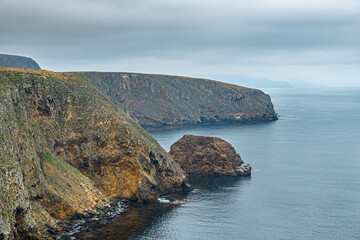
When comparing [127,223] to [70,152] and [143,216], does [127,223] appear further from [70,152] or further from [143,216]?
[70,152]

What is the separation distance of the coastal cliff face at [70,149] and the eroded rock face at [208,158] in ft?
65.0

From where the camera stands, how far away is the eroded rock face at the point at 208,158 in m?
138

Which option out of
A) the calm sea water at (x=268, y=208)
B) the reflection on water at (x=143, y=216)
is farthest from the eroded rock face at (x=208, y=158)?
the reflection on water at (x=143, y=216)

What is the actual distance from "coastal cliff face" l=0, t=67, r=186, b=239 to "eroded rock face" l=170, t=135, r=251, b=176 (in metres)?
19.8

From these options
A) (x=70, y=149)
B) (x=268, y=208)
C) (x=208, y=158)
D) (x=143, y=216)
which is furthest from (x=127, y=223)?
(x=208, y=158)

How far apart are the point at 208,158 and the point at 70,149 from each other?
1836 inches

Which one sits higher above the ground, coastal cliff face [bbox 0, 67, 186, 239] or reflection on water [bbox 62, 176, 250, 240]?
coastal cliff face [bbox 0, 67, 186, 239]

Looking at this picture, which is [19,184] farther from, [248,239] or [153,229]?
[248,239]

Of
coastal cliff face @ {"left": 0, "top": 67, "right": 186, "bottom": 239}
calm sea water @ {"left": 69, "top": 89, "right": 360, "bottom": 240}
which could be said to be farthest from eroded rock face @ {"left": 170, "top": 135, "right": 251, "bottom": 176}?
coastal cliff face @ {"left": 0, "top": 67, "right": 186, "bottom": 239}

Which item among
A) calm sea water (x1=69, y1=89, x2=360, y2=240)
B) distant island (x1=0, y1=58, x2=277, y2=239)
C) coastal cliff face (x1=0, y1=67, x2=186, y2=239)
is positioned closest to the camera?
distant island (x1=0, y1=58, x2=277, y2=239)

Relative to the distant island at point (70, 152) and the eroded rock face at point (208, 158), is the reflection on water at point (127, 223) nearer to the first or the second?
the distant island at point (70, 152)

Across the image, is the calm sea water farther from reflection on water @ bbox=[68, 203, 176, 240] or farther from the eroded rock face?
the eroded rock face

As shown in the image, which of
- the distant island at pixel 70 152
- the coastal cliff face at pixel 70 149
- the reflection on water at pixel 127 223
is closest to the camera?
the reflection on water at pixel 127 223

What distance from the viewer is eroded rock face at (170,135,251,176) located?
5413 inches
